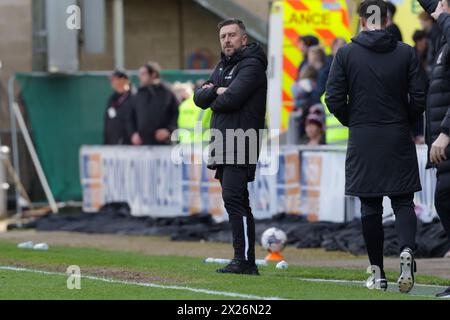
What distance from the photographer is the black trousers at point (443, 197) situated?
9.70m

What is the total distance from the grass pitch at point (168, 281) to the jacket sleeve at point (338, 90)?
1319 millimetres

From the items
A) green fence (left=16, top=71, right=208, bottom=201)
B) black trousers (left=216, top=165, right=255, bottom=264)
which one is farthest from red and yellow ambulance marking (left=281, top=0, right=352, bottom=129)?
black trousers (left=216, top=165, right=255, bottom=264)

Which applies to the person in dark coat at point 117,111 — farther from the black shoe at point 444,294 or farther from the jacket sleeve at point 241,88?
the black shoe at point 444,294

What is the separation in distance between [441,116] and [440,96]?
147 mm

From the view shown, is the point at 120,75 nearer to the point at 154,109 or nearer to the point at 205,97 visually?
the point at 154,109

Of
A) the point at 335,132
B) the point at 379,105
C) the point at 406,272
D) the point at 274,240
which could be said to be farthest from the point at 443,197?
the point at 335,132

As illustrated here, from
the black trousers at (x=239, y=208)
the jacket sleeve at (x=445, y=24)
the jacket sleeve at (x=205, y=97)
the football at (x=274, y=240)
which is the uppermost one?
the jacket sleeve at (x=445, y=24)

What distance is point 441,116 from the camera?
980cm

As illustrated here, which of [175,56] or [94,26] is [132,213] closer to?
[94,26]

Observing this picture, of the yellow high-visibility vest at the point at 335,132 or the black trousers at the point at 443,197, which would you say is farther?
the yellow high-visibility vest at the point at 335,132

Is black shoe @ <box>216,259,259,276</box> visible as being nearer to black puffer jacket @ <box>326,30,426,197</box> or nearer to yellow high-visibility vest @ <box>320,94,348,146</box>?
black puffer jacket @ <box>326,30,426,197</box>

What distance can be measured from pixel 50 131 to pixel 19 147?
563mm

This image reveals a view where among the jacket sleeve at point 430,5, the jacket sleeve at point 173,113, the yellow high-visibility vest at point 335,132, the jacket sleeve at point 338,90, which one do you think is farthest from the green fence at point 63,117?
the jacket sleeve at point 430,5
